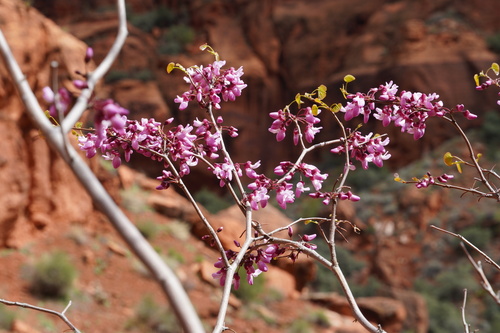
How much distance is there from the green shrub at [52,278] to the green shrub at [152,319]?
802 mm

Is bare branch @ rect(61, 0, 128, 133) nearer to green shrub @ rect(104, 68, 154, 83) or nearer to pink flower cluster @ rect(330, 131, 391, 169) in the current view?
pink flower cluster @ rect(330, 131, 391, 169)

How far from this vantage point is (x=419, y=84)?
16.2 meters

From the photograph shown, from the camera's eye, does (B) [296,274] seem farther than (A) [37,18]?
Yes

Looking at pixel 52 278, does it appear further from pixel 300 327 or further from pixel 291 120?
pixel 291 120

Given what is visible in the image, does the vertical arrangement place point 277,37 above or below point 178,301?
below

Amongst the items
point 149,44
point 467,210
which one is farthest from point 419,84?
point 149,44

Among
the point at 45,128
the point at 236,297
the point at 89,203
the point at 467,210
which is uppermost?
the point at 45,128

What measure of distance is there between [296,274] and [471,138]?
31.3ft

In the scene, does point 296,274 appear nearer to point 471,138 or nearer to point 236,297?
point 236,297

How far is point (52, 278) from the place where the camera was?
18.7 feet

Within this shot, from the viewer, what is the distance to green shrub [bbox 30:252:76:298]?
5.71 meters

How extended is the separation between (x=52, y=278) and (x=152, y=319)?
1.15 m

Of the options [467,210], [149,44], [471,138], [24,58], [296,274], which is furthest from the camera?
[149,44]

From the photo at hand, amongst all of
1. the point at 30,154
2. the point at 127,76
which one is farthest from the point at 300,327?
the point at 127,76
